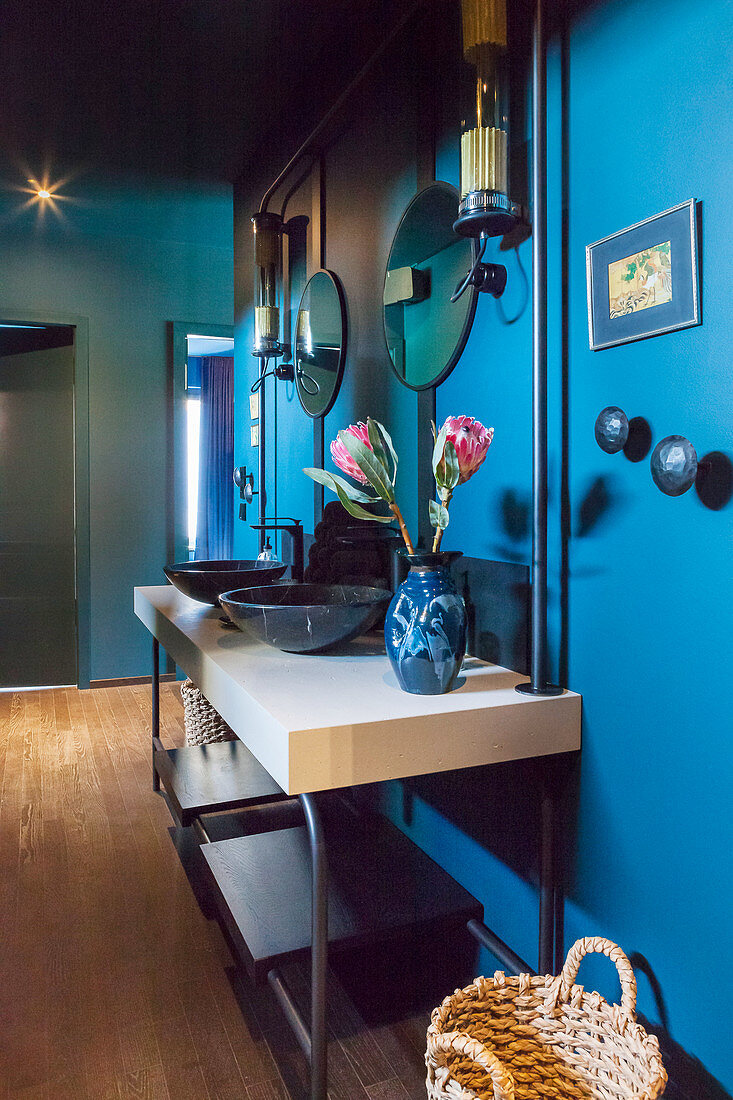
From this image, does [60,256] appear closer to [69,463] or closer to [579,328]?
[69,463]

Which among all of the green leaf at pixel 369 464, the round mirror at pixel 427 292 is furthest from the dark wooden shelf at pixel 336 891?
the round mirror at pixel 427 292

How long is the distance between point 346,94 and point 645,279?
139cm

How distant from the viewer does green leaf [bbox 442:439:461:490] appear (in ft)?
4.46

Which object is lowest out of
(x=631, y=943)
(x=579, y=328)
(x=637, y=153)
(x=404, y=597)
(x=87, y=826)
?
(x=87, y=826)

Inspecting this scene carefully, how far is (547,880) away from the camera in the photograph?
1.40 m

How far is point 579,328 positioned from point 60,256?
387cm

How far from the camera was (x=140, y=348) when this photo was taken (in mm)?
4547

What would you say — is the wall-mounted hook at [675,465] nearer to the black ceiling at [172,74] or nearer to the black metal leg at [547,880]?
the black metal leg at [547,880]

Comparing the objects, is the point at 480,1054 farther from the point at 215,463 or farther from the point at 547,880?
the point at 215,463

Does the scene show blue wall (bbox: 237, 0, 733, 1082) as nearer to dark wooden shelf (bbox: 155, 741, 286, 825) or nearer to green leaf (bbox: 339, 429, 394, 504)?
green leaf (bbox: 339, 429, 394, 504)

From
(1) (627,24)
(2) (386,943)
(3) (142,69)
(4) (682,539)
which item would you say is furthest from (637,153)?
(3) (142,69)

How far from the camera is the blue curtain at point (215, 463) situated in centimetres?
684

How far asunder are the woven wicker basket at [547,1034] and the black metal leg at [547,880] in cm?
16

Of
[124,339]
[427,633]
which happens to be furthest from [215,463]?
[427,633]
